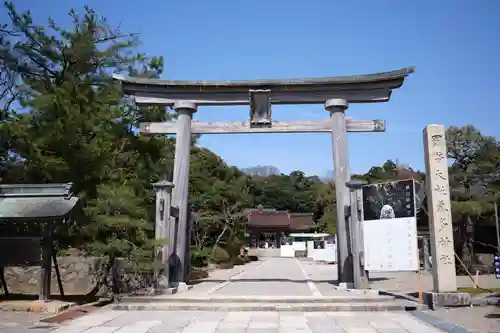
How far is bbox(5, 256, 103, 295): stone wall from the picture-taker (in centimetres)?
1423

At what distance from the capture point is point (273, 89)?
14398 mm

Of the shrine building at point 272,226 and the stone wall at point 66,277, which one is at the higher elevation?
the shrine building at point 272,226

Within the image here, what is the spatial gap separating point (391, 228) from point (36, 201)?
834 centimetres

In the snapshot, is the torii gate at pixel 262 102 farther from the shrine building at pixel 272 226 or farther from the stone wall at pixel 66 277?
the shrine building at pixel 272 226

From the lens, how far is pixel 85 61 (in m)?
14.5

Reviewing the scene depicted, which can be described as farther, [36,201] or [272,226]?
[272,226]

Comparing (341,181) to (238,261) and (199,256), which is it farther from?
(238,261)

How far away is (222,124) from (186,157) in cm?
154

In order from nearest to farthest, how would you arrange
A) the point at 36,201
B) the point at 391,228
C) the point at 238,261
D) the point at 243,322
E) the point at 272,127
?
the point at 243,322
the point at 36,201
the point at 391,228
the point at 272,127
the point at 238,261

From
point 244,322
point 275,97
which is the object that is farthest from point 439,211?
point 275,97

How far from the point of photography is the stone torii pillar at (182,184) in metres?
13.5

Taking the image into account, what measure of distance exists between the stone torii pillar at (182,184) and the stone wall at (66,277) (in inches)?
111

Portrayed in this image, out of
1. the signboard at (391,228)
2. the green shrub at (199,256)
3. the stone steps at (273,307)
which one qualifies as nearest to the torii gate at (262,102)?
the signboard at (391,228)

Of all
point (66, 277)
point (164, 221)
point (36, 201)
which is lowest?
point (66, 277)
